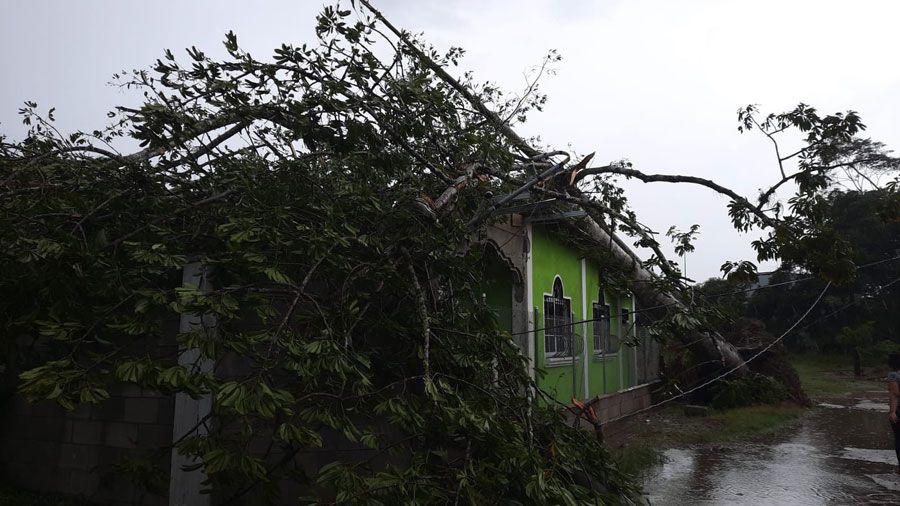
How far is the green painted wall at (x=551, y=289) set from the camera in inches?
394

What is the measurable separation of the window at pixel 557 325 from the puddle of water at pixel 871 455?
4039mm

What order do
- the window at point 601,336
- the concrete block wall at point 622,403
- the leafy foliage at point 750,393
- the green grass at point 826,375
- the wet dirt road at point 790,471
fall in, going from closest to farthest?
the wet dirt road at point 790,471 → the concrete block wall at point 622,403 → the window at point 601,336 → the leafy foliage at point 750,393 → the green grass at point 826,375

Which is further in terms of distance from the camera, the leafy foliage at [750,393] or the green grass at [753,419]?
the leafy foliage at [750,393]

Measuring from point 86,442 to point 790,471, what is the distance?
7.77 m

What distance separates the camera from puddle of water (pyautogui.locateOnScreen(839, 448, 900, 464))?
8630mm

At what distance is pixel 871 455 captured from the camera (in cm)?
901

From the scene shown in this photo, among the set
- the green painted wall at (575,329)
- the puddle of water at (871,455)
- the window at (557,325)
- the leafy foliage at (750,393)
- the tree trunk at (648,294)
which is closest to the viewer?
the puddle of water at (871,455)

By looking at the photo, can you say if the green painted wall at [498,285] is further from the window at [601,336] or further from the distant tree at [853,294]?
the distant tree at [853,294]

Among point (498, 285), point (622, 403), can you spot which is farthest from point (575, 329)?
point (622, 403)

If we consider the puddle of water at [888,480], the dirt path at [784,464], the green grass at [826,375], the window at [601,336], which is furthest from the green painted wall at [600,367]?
the green grass at [826,375]

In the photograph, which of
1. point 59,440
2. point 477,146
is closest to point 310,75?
point 477,146

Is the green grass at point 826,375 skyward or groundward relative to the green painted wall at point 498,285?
groundward

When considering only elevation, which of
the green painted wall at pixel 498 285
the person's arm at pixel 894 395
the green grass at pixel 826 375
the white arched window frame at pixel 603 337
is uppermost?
the green painted wall at pixel 498 285

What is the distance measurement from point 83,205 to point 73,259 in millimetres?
1090
